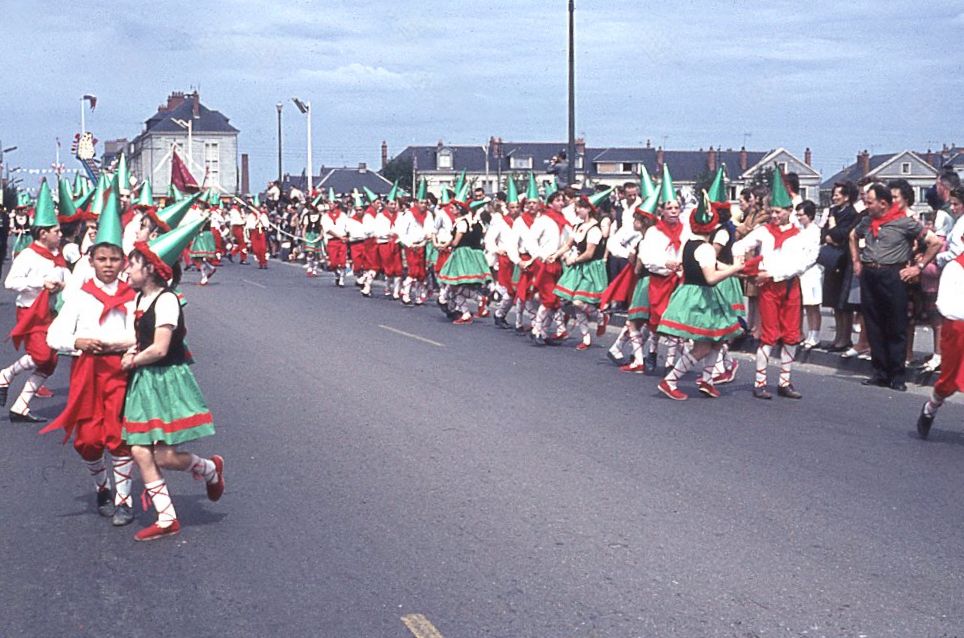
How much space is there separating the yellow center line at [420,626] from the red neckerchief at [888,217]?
901cm

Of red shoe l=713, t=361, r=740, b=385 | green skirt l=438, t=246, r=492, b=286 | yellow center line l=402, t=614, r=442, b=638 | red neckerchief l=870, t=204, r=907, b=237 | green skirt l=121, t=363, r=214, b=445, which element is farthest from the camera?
green skirt l=438, t=246, r=492, b=286

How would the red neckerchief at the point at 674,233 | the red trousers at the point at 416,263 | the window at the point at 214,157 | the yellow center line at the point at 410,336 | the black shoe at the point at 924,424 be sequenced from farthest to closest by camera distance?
1. the window at the point at 214,157
2. the red trousers at the point at 416,263
3. the yellow center line at the point at 410,336
4. the red neckerchief at the point at 674,233
5. the black shoe at the point at 924,424

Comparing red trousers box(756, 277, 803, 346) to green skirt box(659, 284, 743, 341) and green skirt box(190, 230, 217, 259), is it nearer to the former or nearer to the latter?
green skirt box(659, 284, 743, 341)

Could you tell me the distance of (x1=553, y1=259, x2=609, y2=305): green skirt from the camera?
16453mm

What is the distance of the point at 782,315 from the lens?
12.4 m

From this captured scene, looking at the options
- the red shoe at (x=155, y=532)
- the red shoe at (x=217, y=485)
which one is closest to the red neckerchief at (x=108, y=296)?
the red shoe at (x=217, y=485)

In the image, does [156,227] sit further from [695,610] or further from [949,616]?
[949,616]

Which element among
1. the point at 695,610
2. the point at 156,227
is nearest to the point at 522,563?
the point at 695,610

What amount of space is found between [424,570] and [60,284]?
538 centimetres

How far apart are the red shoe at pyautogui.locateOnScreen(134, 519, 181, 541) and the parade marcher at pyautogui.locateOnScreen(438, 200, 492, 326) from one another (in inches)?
537

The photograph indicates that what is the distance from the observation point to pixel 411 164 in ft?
469

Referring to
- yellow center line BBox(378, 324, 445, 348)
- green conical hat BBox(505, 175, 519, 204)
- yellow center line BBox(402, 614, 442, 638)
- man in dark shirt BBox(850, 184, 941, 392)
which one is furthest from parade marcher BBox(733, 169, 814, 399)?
green conical hat BBox(505, 175, 519, 204)

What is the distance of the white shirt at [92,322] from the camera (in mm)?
6953

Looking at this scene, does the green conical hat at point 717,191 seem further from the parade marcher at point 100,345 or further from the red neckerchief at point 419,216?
the red neckerchief at point 419,216
